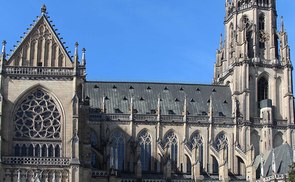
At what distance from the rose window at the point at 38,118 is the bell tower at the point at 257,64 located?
102ft

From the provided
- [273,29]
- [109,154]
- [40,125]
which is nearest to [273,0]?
[273,29]

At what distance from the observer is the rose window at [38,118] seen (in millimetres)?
74688

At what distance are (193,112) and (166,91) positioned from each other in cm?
552

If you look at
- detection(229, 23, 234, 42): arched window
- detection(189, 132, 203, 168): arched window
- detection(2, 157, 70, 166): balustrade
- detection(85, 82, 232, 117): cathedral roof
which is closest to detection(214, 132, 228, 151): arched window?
detection(189, 132, 203, 168): arched window

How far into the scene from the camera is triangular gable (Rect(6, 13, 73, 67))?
252ft

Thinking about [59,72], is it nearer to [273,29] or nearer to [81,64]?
[81,64]

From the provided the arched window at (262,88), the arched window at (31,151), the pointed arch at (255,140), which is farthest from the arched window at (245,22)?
the arched window at (31,151)

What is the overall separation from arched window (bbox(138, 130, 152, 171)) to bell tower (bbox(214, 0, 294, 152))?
43.3ft

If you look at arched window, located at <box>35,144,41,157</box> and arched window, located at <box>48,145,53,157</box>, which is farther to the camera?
arched window, located at <box>48,145,53,157</box>

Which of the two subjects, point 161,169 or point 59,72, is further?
point 161,169

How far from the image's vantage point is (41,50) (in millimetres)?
77312

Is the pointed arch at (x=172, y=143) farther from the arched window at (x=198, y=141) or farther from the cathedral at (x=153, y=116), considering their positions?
the arched window at (x=198, y=141)

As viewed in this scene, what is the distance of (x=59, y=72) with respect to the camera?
249 ft

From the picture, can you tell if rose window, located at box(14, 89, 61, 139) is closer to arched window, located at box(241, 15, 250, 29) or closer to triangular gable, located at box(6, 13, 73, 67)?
triangular gable, located at box(6, 13, 73, 67)
